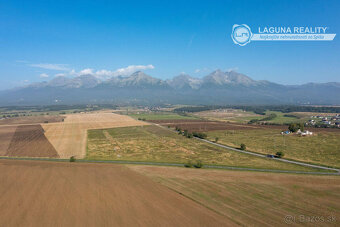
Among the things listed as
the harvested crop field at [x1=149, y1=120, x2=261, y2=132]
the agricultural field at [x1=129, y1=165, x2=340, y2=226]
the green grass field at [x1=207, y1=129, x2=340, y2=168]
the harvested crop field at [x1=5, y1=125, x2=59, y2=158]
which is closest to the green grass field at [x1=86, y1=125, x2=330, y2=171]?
the agricultural field at [x1=129, y1=165, x2=340, y2=226]

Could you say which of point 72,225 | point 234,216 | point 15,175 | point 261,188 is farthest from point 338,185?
point 15,175

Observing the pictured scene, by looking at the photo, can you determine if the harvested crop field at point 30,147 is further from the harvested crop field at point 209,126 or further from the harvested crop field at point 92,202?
the harvested crop field at point 209,126

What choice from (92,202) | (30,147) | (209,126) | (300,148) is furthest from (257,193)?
(209,126)

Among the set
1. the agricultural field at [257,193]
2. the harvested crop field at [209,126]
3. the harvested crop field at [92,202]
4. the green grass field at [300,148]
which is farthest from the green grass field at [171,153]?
the harvested crop field at [209,126]

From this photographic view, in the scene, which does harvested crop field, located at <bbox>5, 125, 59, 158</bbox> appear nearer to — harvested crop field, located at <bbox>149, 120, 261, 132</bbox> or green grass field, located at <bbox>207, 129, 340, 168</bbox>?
green grass field, located at <bbox>207, 129, 340, 168</bbox>

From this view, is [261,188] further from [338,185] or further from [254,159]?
[254,159]

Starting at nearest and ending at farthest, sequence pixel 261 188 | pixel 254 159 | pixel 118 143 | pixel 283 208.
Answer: pixel 283 208, pixel 261 188, pixel 254 159, pixel 118 143

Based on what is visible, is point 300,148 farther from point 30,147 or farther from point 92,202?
point 30,147
